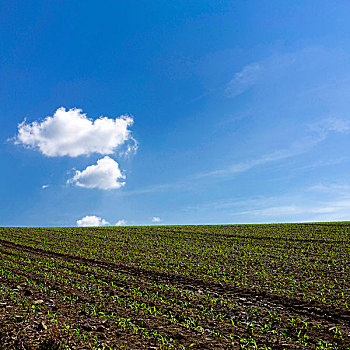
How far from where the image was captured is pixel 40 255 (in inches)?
1034

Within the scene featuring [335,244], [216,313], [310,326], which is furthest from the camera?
[335,244]

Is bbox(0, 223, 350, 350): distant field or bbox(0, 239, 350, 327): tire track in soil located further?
bbox(0, 239, 350, 327): tire track in soil

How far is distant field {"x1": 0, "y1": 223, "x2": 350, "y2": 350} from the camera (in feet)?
32.3

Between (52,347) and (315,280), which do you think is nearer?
(52,347)

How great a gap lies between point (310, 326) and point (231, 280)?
714 cm

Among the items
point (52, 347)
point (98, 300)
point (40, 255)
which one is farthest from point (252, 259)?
point (52, 347)

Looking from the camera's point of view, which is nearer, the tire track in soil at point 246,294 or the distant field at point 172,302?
the distant field at point 172,302

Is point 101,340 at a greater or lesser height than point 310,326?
greater

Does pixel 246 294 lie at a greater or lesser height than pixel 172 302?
lesser

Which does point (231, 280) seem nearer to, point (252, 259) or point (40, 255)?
point (252, 259)

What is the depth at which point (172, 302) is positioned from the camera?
546 inches

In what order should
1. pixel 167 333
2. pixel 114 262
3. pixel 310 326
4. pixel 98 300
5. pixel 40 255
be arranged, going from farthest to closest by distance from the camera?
pixel 40 255
pixel 114 262
pixel 98 300
pixel 310 326
pixel 167 333

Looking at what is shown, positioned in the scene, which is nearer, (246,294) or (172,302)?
(172,302)

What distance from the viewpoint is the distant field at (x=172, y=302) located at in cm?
984
